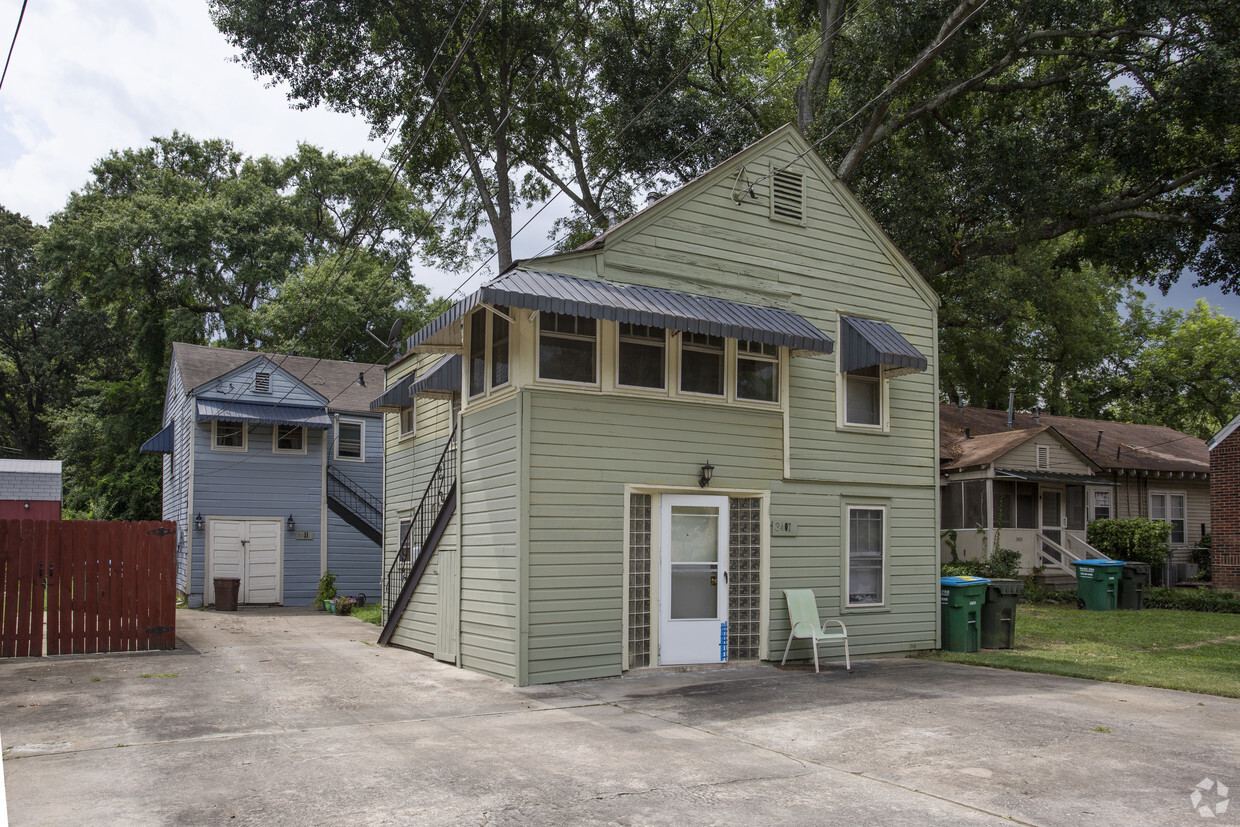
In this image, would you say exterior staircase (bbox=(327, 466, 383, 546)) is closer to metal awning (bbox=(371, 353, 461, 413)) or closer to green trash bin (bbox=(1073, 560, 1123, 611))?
metal awning (bbox=(371, 353, 461, 413))

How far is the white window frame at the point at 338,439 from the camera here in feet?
80.8

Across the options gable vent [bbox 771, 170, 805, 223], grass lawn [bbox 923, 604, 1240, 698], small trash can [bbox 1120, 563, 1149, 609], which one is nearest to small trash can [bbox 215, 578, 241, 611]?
gable vent [bbox 771, 170, 805, 223]

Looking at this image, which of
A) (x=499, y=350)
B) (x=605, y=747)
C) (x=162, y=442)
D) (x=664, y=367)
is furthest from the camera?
(x=162, y=442)

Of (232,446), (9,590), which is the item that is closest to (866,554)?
(9,590)

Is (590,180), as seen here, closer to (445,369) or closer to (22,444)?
(445,369)

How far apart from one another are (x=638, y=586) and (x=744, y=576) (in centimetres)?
162

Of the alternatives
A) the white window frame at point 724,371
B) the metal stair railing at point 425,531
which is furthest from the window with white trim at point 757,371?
the metal stair railing at point 425,531

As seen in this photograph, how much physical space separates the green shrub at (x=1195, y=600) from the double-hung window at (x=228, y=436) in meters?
22.8

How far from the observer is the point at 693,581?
1092 centimetres

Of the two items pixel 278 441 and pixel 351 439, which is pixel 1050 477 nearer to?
pixel 351 439

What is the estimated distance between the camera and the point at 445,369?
535 inches

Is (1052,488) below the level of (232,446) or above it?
below

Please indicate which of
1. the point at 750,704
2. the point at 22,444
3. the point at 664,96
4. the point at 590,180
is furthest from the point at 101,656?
the point at 22,444

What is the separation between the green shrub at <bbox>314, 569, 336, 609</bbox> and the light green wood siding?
1239 centimetres
